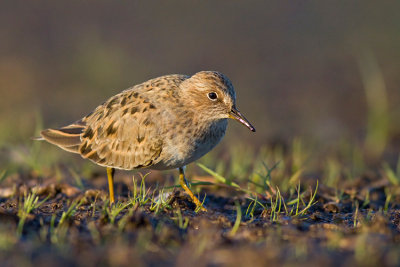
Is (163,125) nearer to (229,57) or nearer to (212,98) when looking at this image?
(212,98)

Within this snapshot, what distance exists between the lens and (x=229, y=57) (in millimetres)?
15797

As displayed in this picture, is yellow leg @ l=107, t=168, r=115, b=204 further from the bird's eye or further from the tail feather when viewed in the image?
the bird's eye

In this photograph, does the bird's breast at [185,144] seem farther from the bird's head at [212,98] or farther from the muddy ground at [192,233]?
the muddy ground at [192,233]

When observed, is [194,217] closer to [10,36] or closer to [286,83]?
[286,83]

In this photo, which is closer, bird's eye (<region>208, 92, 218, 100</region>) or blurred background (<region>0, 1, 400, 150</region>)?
bird's eye (<region>208, 92, 218, 100</region>)

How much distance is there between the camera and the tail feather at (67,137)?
22.9 feet

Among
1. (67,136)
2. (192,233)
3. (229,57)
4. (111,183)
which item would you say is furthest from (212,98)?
(229,57)

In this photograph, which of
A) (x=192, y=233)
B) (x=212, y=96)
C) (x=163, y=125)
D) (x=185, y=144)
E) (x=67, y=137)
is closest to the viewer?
(x=192, y=233)

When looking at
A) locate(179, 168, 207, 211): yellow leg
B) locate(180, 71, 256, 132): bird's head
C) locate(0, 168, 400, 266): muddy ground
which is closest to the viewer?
locate(0, 168, 400, 266): muddy ground

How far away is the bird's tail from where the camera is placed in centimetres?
699

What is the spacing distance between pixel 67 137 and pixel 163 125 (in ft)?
4.73

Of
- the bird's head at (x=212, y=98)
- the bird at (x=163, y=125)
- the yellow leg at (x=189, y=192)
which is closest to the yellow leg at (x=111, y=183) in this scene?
the bird at (x=163, y=125)

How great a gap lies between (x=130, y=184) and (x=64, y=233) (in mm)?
2599

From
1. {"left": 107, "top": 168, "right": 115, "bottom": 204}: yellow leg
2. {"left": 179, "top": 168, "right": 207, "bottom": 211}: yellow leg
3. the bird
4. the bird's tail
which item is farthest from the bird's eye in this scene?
the bird's tail
